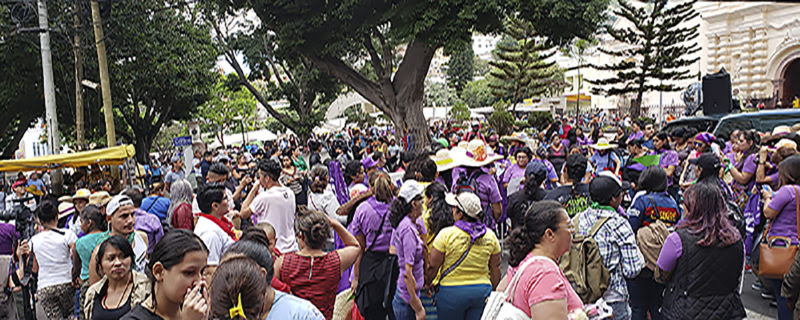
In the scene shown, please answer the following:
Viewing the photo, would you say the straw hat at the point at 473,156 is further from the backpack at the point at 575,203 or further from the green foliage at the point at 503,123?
the green foliage at the point at 503,123

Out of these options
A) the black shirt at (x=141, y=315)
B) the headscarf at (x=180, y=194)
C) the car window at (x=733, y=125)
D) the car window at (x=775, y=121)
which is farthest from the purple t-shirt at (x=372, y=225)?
the car window at (x=775, y=121)

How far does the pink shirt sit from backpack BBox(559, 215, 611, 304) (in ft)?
3.47

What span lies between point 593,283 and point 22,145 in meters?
69.6

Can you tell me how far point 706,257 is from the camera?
159 inches

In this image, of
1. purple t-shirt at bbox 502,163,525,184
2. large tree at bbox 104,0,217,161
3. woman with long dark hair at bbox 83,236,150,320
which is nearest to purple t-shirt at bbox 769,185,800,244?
purple t-shirt at bbox 502,163,525,184

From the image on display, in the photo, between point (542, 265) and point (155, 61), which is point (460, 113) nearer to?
point (155, 61)

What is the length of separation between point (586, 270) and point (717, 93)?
14.5 metres

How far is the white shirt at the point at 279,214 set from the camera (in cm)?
584

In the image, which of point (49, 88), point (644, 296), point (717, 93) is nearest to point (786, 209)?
point (644, 296)

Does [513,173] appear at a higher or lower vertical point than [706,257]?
higher

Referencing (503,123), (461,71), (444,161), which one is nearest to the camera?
(444,161)

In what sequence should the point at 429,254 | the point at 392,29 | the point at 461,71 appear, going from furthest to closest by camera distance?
the point at 461,71
the point at 392,29
the point at 429,254

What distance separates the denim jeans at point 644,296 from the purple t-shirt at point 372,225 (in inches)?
83.5

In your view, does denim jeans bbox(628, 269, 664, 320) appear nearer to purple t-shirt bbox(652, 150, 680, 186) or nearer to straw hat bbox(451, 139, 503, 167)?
straw hat bbox(451, 139, 503, 167)
